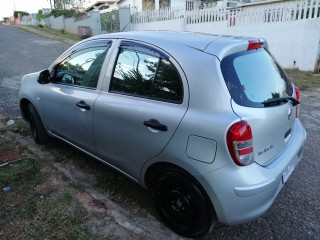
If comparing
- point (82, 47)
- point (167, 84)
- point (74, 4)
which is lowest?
point (167, 84)

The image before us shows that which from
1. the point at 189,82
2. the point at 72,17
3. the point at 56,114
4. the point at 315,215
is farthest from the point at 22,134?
the point at 72,17

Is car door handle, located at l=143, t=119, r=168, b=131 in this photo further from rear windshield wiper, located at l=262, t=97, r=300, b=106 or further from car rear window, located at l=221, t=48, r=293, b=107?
rear windshield wiper, located at l=262, t=97, r=300, b=106

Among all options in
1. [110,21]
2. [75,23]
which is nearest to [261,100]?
[110,21]

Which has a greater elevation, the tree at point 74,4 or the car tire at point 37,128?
the tree at point 74,4

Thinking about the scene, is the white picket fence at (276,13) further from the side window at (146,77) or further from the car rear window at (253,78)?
the side window at (146,77)

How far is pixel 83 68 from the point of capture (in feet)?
10.6

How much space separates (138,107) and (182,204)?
3.00 feet

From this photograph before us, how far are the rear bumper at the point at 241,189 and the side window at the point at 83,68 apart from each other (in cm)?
167

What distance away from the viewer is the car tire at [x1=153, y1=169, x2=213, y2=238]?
2236mm

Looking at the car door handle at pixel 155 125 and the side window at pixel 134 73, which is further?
the side window at pixel 134 73

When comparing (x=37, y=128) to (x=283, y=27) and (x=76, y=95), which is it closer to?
(x=76, y=95)

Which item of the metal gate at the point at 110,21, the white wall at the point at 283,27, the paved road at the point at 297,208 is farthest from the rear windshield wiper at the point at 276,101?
the metal gate at the point at 110,21

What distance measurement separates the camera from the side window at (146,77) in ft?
7.68

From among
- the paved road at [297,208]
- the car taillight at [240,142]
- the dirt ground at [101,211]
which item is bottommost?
the paved road at [297,208]
